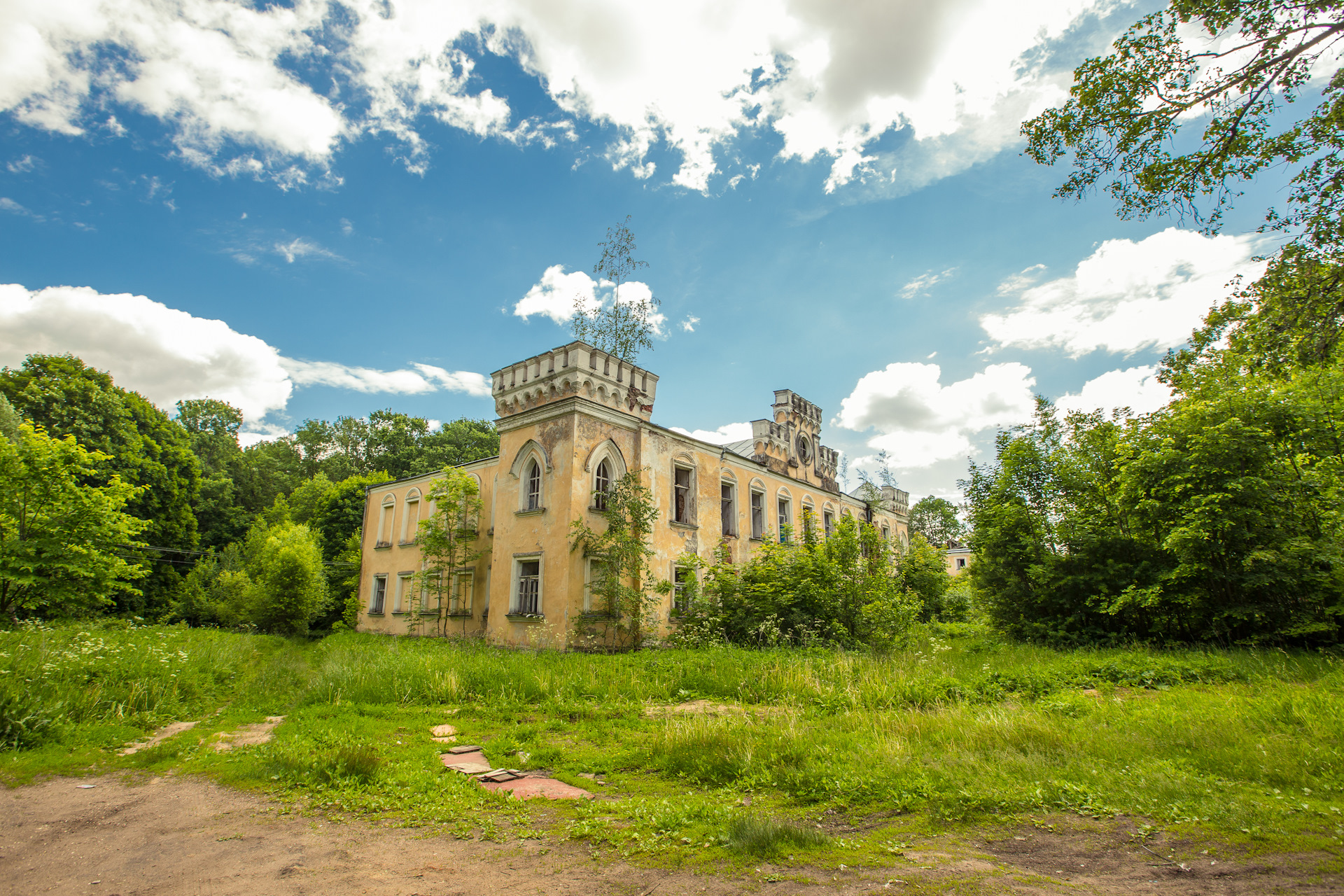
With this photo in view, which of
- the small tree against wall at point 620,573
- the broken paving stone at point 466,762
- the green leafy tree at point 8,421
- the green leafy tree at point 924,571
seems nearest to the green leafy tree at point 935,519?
the green leafy tree at point 924,571

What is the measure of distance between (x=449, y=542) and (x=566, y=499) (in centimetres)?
531

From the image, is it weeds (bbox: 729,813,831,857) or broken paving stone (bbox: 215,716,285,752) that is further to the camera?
broken paving stone (bbox: 215,716,285,752)

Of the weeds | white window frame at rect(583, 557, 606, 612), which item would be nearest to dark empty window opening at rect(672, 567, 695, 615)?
white window frame at rect(583, 557, 606, 612)

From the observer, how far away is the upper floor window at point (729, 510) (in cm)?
2028

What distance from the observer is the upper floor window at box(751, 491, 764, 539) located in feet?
70.3

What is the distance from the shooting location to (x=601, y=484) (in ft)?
53.2

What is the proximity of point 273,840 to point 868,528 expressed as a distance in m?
16.7

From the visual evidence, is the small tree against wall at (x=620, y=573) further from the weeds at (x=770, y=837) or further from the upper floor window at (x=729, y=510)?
the weeds at (x=770, y=837)

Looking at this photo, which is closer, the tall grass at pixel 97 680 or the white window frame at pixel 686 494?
the tall grass at pixel 97 680

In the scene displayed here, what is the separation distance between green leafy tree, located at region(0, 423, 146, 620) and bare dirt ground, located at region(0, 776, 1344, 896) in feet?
37.0

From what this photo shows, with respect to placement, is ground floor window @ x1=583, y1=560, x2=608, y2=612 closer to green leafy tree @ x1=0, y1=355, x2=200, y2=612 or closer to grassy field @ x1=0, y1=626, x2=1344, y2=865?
grassy field @ x1=0, y1=626, x2=1344, y2=865

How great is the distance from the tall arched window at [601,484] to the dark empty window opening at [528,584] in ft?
6.87

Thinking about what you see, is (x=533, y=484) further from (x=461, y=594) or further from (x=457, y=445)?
(x=457, y=445)

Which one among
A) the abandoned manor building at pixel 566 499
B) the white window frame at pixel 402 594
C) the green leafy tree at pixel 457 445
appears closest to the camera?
the abandoned manor building at pixel 566 499
